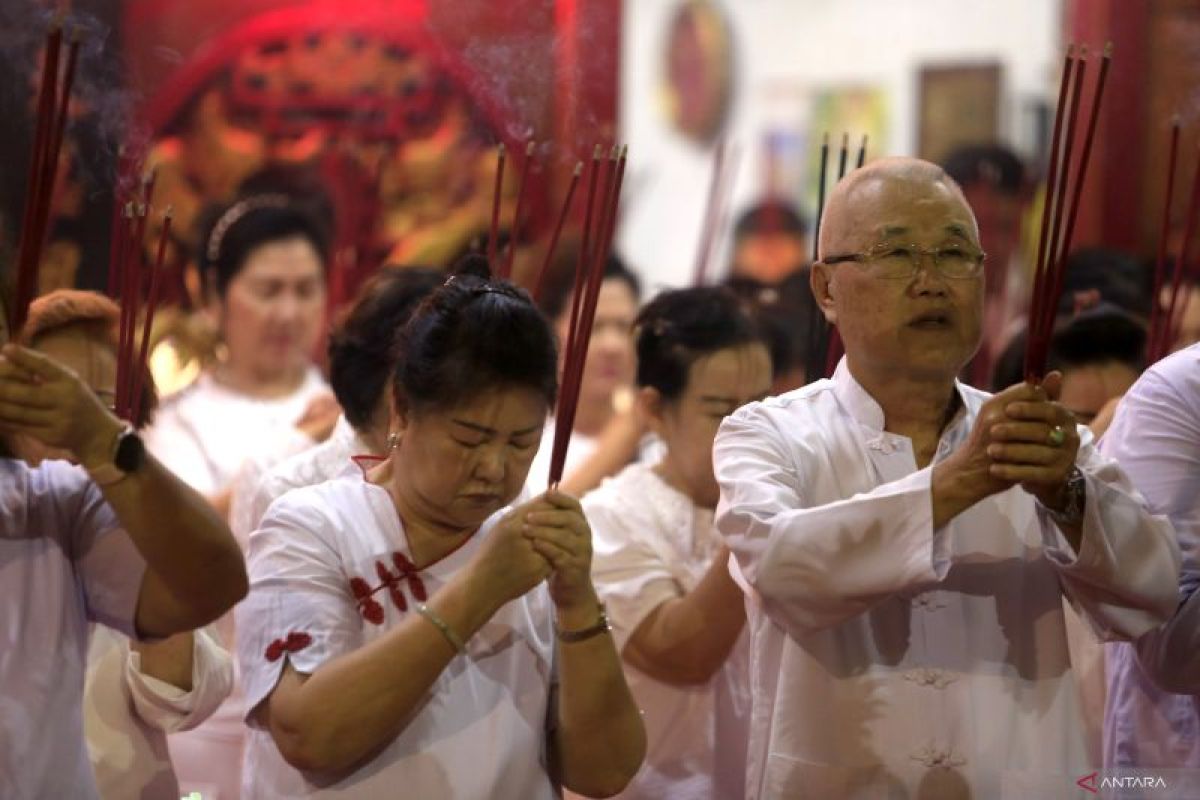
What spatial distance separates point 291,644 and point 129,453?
330 millimetres

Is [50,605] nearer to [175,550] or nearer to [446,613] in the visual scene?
[175,550]

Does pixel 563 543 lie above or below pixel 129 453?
below

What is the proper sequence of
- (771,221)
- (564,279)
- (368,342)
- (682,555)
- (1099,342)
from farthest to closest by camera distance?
1. (771,221)
2. (564,279)
3. (1099,342)
4. (682,555)
5. (368,342)

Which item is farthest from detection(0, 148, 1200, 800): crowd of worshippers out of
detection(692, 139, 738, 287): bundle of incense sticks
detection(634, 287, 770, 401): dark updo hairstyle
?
detection(692, 139, 738, 287): bundle of incense sticks

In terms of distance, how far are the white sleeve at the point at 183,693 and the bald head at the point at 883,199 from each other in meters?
1.00

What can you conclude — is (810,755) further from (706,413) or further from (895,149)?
(895,149)

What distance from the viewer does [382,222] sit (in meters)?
6.22

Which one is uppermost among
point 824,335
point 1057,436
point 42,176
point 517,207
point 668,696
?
point 42,176

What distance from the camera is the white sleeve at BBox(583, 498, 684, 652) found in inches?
113

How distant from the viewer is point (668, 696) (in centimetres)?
288

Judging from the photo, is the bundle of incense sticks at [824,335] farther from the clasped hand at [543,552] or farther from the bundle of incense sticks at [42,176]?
the bundle of incense sticks at [42,176]

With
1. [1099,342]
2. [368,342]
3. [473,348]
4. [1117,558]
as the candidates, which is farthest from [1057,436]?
[1099,342]

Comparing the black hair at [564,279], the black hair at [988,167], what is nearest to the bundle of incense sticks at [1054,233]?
the black hair at [564,279]

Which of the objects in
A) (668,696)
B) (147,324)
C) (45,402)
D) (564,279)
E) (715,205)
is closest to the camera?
(45,402)
